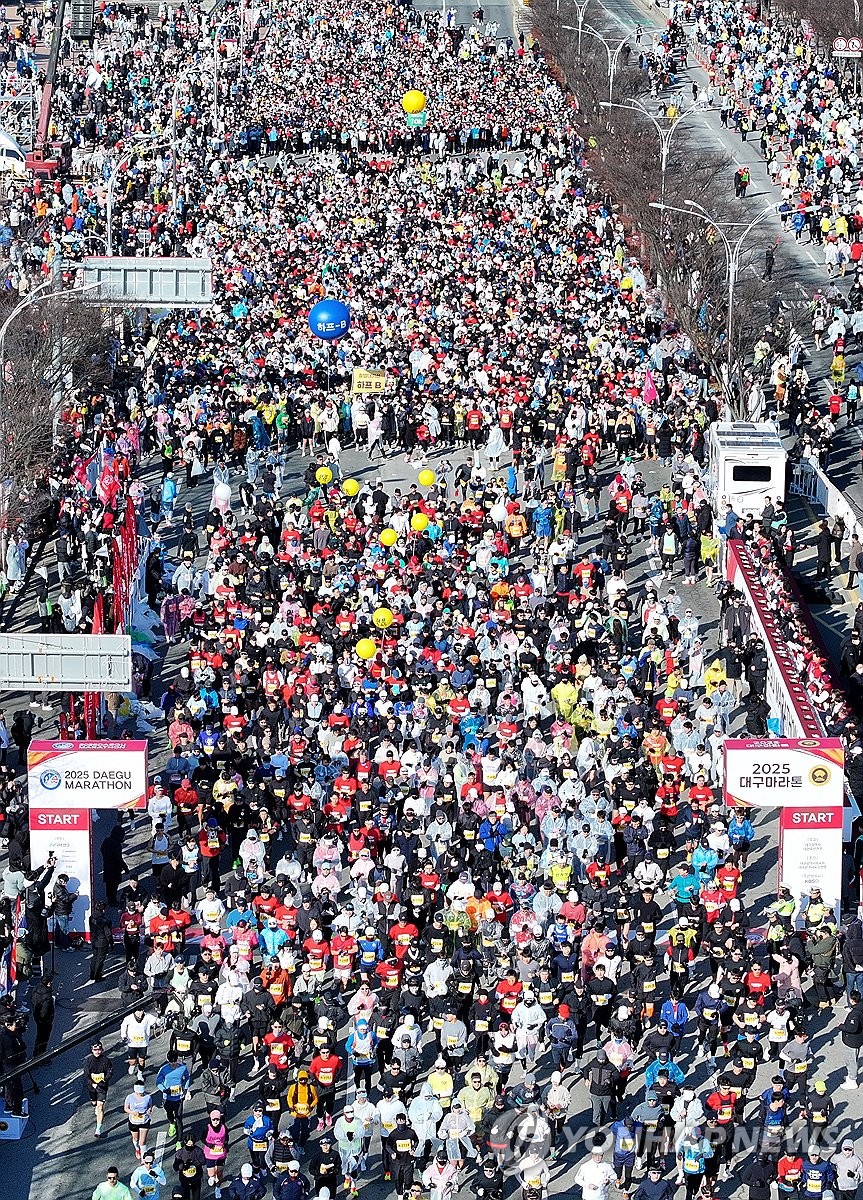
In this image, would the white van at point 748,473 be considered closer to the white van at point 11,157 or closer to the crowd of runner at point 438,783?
the crowd of runner at point 438,783

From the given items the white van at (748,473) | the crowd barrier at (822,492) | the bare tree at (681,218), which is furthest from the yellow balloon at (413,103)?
the white van at (748,473)

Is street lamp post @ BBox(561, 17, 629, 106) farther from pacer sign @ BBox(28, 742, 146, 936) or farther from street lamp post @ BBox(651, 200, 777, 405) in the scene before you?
pacer sign @ BBox(28, 742, 146, 936)

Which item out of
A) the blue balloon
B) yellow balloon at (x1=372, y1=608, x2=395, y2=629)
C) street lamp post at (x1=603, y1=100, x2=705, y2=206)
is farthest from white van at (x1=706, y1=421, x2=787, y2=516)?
street lamp post at (x1=603, y1=100, x2=705, y2=206)

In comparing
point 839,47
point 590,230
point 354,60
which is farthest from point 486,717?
point 354,60

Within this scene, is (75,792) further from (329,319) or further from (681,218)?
(681,218)

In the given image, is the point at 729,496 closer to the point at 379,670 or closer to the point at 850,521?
the point at 850,521
